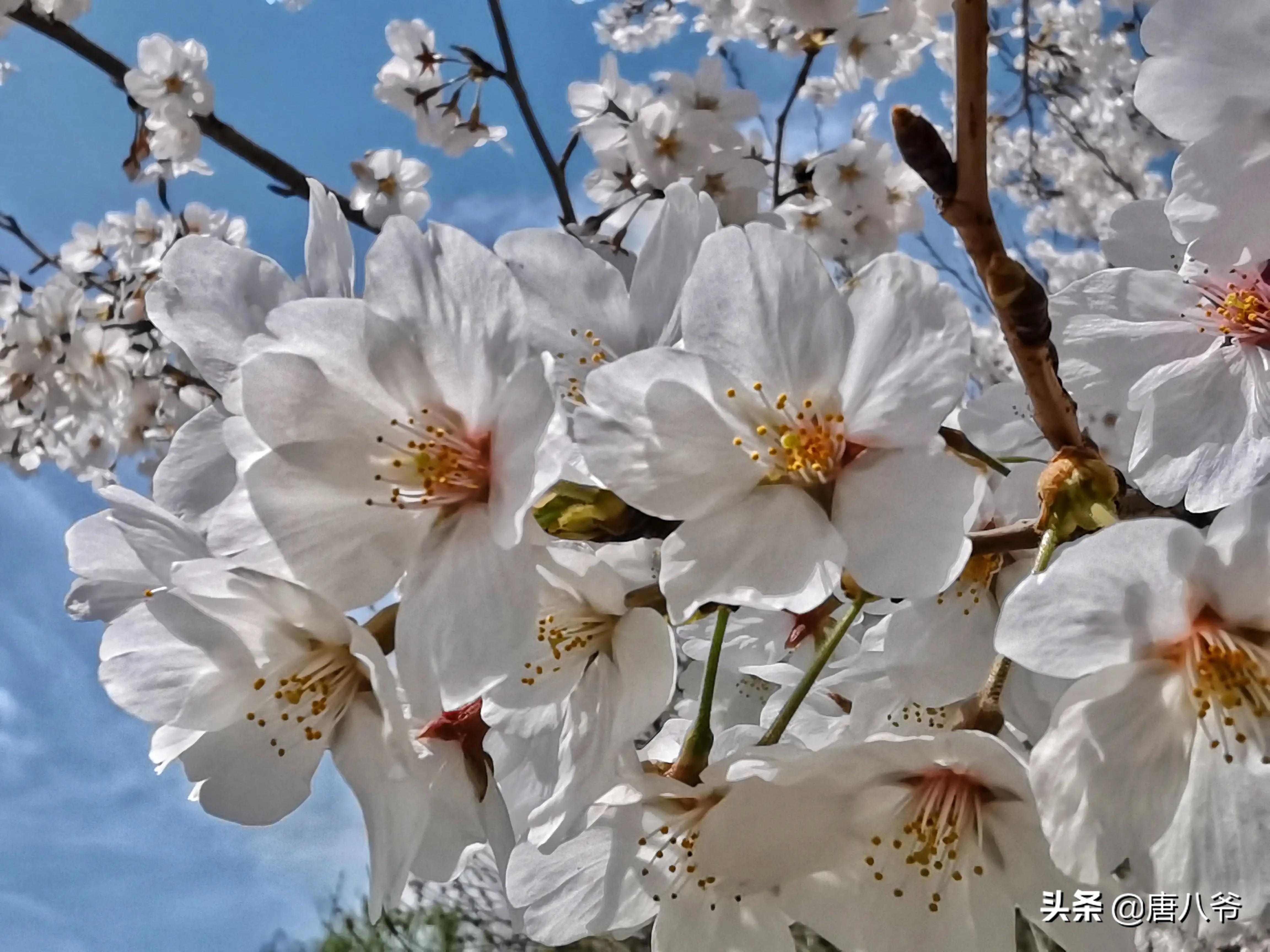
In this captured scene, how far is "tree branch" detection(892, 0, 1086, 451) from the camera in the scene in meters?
0.35

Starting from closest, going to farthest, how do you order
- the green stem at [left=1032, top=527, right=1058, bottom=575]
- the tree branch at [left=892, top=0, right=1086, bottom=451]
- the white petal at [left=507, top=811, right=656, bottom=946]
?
1. the tree branch at [left=892, top=0, right=1086, bottom=451]
2. the green stem at [left=1032, top=527, right=1058, bottom=575]
3. the white petal at [left=507, top=811, right=656, bottom=946]

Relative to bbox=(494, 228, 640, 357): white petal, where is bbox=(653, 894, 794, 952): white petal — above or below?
below

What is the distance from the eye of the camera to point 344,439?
0.48 metres

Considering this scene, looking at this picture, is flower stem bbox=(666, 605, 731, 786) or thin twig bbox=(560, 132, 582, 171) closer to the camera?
flower stem bbox=(666, 605, 731, 786)

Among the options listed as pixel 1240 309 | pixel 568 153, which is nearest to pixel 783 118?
pixel 568 153

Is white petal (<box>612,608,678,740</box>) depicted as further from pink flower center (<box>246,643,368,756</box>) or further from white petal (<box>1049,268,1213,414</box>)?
white petal (<box>1049,268,1213,414</box>)

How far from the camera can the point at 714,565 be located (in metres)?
0.44

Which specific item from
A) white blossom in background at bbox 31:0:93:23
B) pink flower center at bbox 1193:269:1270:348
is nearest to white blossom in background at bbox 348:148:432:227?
white blossom in background at bbox 31:0:93:23

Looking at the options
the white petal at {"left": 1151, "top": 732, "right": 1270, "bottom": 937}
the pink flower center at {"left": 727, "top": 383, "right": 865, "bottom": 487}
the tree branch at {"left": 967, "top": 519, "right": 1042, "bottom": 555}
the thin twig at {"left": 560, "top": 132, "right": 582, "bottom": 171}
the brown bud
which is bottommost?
the white petal at {"left": 1151, "top": 732, "right": 1270, "bottom": 937}

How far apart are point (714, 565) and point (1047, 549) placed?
161 millimetres

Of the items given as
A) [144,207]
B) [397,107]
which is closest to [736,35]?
[397,107]

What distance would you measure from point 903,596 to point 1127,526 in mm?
97

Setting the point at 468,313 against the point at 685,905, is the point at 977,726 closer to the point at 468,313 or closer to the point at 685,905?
the point at 685,905

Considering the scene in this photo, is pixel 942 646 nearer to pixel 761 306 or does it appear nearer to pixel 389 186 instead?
pixel 761 306
